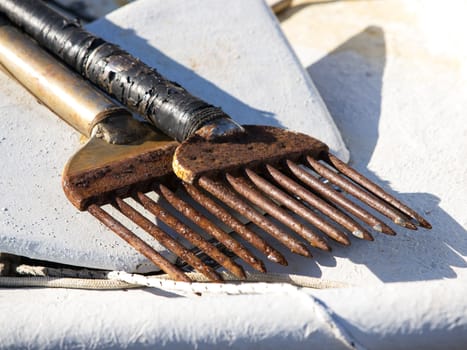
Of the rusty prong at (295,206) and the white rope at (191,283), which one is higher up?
the rusty prong at (295,206)

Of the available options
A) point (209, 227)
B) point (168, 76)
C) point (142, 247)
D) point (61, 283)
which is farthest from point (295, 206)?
point (168, 76)

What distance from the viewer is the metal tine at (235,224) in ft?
4.94

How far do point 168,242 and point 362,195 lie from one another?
42cm

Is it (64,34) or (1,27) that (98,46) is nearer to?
(64,34)

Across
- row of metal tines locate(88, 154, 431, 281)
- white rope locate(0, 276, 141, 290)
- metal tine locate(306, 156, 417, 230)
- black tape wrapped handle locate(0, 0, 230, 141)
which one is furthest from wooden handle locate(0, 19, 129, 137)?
metal tine locate(306, 156, 417, 230)

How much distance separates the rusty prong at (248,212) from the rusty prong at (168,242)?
0.13 meters

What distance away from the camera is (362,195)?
1634 mm

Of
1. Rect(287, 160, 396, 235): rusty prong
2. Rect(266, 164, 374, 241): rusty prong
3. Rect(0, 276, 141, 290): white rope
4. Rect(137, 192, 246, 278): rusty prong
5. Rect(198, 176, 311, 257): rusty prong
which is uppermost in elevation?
Rect(287, 160, 396, 235): rusty prong

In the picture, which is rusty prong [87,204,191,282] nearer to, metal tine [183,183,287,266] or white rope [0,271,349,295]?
white rope [0,271,349,295]

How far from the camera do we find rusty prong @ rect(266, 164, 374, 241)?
154cm

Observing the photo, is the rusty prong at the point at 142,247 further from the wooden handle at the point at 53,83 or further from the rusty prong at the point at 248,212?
the wooden handle at the point at 53,83

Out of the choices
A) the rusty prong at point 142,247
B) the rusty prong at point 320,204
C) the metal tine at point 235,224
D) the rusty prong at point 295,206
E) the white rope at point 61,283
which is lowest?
the white rope at point 61,283

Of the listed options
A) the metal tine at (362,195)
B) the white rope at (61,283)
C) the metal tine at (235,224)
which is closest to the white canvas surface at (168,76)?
the white rope at (61,283)

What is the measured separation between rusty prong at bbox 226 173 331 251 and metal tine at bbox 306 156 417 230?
0.14 m
